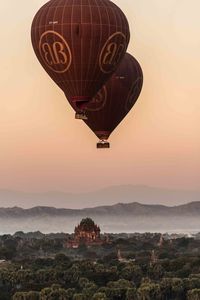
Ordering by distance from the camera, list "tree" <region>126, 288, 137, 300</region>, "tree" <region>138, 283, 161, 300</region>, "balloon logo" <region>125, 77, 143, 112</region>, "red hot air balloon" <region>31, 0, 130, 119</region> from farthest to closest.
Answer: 1. "tree" <region>126, 288, 137, 300</region>
2. "tree" <region>138, 283, 161, 300</region>
3. "balloon logo" <region>125, 77, 143, 112</region>
4. "red hot air balloon" <region>31, 0, 130, 119</region>

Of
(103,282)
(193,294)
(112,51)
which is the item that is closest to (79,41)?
(112,51)

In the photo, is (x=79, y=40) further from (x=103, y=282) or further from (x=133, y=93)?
(x=103, y=282)

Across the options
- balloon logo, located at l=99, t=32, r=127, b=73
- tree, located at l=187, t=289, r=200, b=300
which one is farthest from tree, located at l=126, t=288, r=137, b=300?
balloon logo, located at l=99, t=32, r=127, b=73

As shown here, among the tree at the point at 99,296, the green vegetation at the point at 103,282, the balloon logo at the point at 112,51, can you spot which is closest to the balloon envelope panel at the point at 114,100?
the balloon logo at the point at 112,51

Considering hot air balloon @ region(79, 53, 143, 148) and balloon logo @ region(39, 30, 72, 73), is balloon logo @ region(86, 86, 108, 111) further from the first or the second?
balloon logo @ region(39, 30, 72, 73)

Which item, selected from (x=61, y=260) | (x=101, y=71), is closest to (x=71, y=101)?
(x=101, y=71)

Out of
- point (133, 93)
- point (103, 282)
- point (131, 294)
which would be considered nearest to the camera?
point (133, 93)

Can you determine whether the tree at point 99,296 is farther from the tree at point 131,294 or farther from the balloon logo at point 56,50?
the balloon logo at point 56,50
